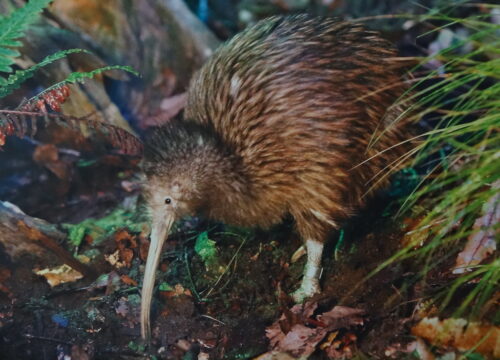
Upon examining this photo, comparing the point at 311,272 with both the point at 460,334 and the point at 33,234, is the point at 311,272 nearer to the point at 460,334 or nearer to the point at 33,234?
the point at 460,334

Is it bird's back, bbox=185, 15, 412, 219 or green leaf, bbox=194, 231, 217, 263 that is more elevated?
bird's back, bbox=185, 15, 412, 219

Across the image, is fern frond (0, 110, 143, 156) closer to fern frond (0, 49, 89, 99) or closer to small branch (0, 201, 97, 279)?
fern frond (0, 49, 89, 99)

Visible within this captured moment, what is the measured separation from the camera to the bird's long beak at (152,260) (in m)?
2.73

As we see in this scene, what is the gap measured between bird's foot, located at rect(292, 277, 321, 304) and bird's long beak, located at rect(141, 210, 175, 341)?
30.1 inches

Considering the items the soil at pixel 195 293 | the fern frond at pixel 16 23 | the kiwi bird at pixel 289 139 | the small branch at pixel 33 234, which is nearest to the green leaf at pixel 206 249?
→ the soil at pixel 195 293

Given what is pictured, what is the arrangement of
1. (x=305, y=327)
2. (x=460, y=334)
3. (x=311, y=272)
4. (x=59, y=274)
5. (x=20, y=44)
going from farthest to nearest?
(x=59, y=274)
(x=311, y=272)
(x=20, y=44)
(x=305, y=327)
(x=460, y=334)

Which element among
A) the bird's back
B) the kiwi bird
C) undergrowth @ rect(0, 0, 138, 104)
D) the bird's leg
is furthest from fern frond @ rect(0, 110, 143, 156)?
the bird's leg

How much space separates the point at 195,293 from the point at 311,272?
2.16 ft

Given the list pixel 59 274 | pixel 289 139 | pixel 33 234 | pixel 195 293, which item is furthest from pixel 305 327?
pixel 33 234

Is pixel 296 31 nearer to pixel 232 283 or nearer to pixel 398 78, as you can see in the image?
pixel 398 78

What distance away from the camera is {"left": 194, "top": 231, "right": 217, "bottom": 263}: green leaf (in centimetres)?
320

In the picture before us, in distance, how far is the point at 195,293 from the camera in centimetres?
304

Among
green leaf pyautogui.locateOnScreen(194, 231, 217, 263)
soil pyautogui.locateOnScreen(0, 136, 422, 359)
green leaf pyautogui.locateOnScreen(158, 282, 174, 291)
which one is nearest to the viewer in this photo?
soil pyautogui.locateOnScreen(0, 136, 422, 359)

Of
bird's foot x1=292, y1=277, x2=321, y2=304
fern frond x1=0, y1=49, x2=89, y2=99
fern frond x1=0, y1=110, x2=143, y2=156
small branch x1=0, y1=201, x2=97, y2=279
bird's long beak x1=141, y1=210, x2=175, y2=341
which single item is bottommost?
bird's foot x1=292, y1=277, x2=321, y2=304
